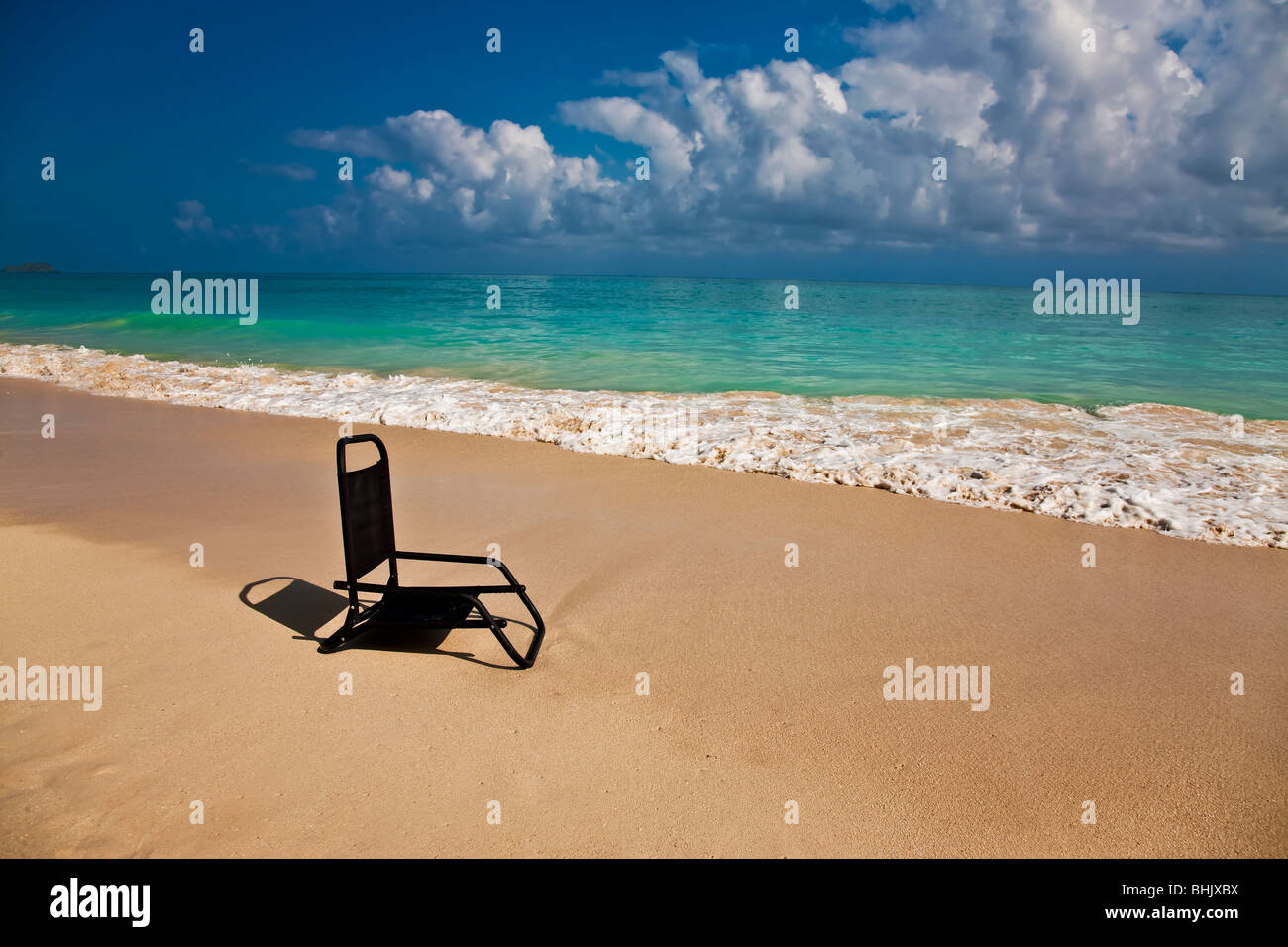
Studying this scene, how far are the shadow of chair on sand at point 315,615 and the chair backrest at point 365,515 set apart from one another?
393 millimetres

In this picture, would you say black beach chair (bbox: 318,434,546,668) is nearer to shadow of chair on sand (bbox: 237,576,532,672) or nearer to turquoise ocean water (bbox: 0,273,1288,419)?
shadow of chair on sand (bbox: 237,576,532,672)

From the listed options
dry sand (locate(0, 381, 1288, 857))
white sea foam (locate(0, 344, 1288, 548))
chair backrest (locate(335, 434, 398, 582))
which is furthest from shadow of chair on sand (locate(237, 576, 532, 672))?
white sea foam (locate(0, 344, 1288, 548))

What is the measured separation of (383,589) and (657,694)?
164cm

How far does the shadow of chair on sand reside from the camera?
13.2ft

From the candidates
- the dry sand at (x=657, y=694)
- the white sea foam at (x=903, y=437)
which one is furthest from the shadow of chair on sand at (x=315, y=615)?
the white sea foam at (x=903, y=437)

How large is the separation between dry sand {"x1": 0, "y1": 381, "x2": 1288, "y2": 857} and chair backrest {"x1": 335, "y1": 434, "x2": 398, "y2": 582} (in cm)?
55

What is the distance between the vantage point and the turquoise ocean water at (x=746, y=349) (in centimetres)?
1543

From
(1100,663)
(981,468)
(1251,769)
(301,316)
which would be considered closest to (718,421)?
(981,468)

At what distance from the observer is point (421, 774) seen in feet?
9.77

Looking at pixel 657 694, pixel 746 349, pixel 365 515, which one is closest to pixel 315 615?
pixel 365 515

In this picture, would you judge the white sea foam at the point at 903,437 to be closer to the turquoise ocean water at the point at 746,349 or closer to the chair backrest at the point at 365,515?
the turquoise ocean water at the point at 746,349

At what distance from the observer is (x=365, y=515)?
12.8ft
